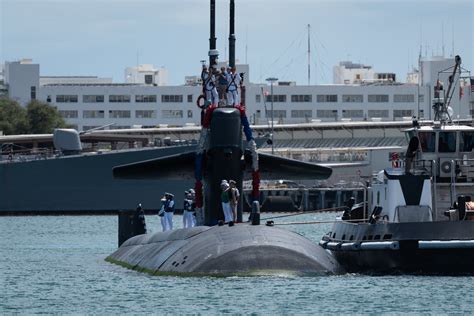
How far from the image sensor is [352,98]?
169250 mm

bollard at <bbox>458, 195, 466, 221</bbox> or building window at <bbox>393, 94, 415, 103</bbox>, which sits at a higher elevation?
building window at <bbox>393, 94, 415, 103</bbox>

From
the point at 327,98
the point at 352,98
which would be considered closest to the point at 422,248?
the point at 352,98

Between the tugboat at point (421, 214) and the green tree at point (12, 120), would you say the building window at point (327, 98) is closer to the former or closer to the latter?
the green tree at point (12, 120)

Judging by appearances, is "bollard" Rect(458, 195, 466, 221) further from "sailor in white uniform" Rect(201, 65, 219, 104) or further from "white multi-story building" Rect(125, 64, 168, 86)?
"white multi-story building" Rect(125, 64, 168, 86)

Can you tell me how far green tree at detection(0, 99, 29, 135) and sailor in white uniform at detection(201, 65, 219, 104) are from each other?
317ft

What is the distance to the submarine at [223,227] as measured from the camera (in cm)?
3419

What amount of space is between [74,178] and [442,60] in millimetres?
64243

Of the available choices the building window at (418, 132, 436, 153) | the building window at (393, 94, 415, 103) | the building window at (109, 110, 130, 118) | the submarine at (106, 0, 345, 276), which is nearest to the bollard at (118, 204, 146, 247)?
the submarine at (106, 0, 345, 276)

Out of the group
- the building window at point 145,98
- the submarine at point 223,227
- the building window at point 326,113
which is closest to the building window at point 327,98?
the building window at point 326,113

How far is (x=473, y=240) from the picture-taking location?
115 feet

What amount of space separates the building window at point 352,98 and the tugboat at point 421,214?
12742 cm

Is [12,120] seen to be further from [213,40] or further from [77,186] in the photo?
[213,40]

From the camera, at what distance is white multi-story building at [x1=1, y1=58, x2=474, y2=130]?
162 m

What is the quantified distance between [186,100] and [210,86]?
12571cm
